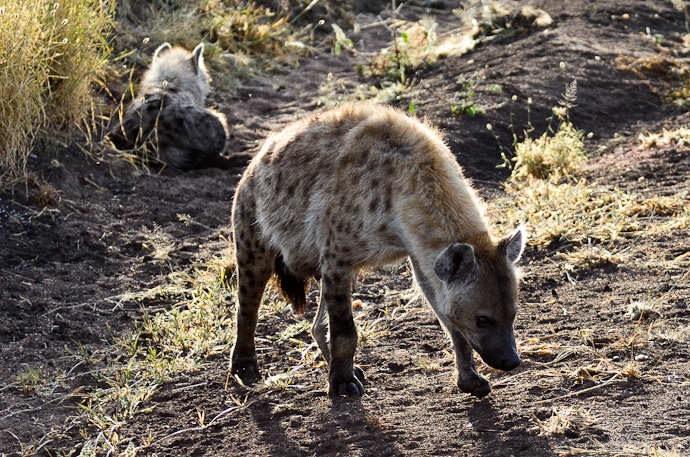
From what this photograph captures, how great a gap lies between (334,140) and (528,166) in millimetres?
2446

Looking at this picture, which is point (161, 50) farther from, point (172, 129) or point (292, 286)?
point (292, 286)

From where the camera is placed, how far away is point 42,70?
610cm

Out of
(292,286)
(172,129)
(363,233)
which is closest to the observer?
(363,233)

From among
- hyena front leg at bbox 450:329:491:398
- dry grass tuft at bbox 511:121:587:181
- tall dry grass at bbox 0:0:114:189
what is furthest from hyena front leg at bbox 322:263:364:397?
tall dry grass at bbox 0:0:114:189

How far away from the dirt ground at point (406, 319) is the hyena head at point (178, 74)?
0.38 m

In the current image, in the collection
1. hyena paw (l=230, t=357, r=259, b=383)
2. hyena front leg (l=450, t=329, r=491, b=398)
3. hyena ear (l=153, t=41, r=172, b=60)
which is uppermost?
hyena ear (l=153, t=41, r=172, b=60)

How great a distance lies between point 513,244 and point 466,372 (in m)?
0.49

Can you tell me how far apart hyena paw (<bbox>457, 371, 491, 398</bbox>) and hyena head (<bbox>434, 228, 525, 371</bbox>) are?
0.55 feet

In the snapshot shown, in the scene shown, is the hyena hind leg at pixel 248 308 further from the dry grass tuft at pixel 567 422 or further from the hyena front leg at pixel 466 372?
the dry grass tuft at pixel 567 422

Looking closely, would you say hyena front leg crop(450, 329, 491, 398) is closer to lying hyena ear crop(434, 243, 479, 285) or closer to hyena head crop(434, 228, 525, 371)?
hyena head crop(434, 228, 525, 371)

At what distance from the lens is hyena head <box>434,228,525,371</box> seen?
3398 millimetres

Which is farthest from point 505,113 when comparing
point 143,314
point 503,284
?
point 503,284

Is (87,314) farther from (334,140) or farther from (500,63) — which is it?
(500,63)

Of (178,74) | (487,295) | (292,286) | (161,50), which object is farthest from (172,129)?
(487,295)
